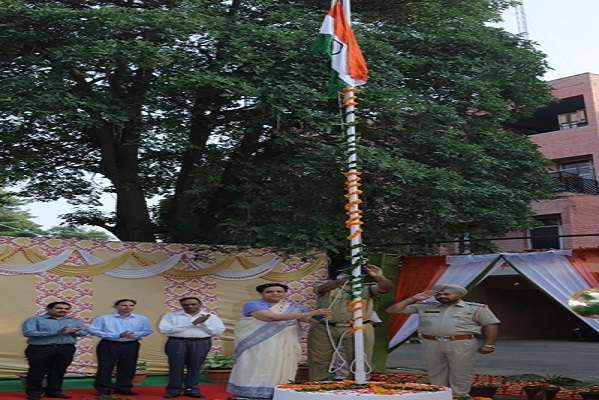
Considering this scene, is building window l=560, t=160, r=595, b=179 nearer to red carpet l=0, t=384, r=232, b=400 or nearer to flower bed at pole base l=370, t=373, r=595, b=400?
flower bed at pole base l=370, t=373, r=595, b=400

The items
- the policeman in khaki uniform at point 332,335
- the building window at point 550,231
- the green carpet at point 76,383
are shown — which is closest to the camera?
the policeman in khaki uniform at point 332,335

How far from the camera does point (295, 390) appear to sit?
6168mm

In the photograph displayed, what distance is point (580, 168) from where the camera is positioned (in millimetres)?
25094

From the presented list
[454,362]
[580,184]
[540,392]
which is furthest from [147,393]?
[580,184]

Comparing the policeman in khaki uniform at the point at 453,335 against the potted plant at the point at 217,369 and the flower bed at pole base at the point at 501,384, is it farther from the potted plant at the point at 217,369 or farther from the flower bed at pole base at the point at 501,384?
the potted plant at the point at 217,369

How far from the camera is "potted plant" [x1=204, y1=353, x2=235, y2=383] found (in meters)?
11.1

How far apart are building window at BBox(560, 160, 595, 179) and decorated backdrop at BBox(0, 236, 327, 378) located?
1446 cm

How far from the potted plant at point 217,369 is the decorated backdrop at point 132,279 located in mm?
728

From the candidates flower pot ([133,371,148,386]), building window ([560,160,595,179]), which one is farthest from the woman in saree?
building window ([560,160,595,179])

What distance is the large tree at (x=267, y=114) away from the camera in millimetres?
Result: 10492

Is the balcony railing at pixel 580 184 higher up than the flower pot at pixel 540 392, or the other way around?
the balcony railing at pixel 580 184

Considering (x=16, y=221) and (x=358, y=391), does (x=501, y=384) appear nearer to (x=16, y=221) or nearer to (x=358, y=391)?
(x=358, y=391)

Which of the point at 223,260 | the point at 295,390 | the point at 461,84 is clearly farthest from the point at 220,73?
the point at 295,390

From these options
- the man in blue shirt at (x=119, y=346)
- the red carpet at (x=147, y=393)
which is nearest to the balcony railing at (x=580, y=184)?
the red carpet at (x=147, y=393)
